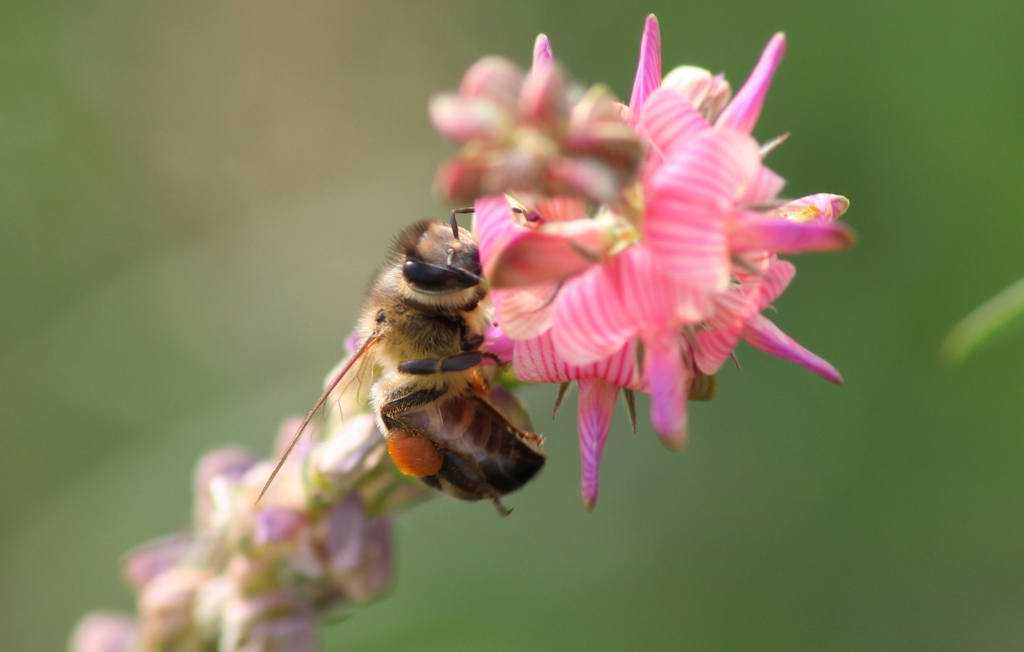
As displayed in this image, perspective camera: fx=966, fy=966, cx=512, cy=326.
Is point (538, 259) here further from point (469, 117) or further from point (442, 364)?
point (442, 364)

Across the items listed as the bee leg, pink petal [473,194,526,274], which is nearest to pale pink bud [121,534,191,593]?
the bee leg

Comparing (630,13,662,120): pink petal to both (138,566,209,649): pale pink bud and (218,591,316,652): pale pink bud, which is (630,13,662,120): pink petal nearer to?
(218,591,316,652): pale pink bud

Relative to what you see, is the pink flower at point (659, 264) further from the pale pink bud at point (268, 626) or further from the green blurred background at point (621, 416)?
the green blurred background at point (621, 416)

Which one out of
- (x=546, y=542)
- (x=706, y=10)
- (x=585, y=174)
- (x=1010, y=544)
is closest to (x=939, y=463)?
(x=1010, y=544)

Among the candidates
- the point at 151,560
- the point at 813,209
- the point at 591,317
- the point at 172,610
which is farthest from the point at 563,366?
the point at 151,560

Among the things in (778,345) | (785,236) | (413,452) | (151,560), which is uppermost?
(785,236)

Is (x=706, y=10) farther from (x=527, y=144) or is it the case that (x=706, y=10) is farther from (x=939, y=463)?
(x=527, y=144)
